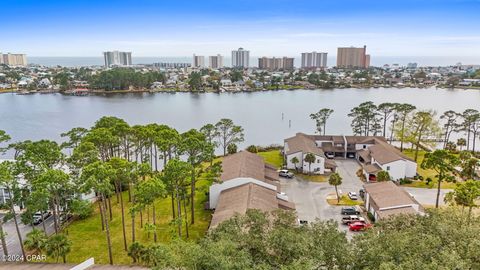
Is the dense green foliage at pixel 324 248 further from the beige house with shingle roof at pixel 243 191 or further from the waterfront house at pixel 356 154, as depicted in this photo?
the waterfront house at pixel 356 154

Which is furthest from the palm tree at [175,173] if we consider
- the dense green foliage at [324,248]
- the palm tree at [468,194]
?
the palm tree at [468,194]

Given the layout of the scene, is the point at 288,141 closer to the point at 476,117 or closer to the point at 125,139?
the point at 125,139

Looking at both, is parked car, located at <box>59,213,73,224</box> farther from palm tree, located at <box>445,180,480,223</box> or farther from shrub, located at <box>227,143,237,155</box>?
palm tree, located at <box>445,180,480,223</box>

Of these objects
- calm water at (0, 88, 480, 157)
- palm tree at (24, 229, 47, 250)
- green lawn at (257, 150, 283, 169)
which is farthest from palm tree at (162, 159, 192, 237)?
calm water at (0, 88, 480, 157)

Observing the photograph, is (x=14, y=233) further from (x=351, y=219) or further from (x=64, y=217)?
(x=351, y=219)

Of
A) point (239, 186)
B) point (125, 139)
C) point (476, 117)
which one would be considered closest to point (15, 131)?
point (125, 139)

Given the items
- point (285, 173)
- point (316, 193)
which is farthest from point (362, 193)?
point (285, 173)
